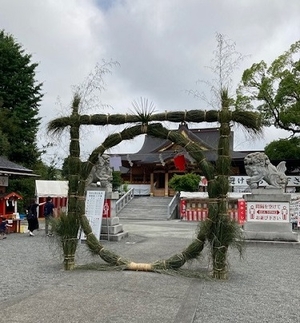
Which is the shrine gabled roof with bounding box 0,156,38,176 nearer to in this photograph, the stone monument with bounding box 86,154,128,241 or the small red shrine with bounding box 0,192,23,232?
the small red shrine with bounding box 0,192,23,232

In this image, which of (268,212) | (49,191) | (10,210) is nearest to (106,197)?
(268,212)

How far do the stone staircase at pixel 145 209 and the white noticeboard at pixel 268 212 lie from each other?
14350mm

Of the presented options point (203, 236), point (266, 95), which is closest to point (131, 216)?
point (266, 95)

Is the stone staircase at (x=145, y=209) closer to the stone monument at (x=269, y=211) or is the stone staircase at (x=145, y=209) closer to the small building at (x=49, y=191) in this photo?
the small building at (x=49, y=191)

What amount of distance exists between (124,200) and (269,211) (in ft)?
63.0

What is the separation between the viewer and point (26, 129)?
87.3 ft

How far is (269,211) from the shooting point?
12883 mm

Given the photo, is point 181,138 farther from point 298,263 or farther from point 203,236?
point 298,263

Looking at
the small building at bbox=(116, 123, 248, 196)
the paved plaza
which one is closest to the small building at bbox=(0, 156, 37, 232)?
the paved plaza

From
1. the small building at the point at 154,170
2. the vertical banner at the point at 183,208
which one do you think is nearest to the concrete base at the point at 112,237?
the vertical banner at the point at 183,208

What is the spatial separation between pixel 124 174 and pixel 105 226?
27168mm

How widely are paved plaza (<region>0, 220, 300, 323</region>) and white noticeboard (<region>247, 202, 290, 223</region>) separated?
298cm

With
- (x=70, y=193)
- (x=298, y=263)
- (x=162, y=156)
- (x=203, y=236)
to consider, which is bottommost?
(x=298, y=263)

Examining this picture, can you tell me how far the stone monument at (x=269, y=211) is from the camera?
12.7m
